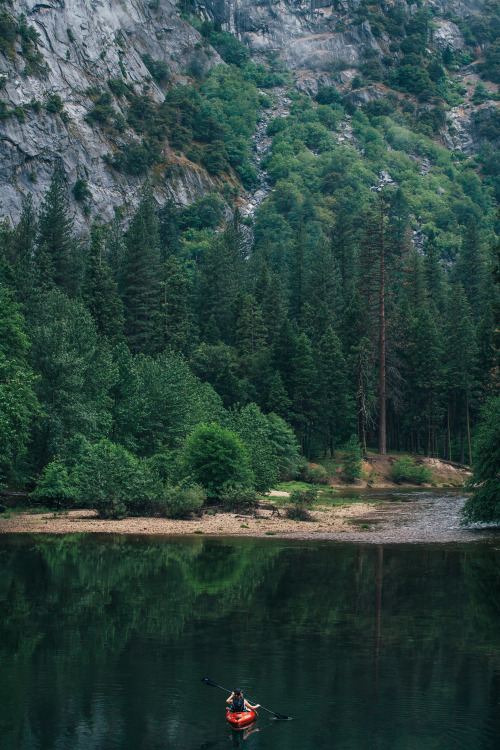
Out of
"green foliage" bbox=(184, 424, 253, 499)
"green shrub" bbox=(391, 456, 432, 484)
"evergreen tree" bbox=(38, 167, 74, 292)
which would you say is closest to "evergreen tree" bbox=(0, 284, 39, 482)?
"green foliage" bbox=(184, 424, 253, 499)

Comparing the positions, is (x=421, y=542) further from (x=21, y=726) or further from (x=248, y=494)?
(x=21, y=726)

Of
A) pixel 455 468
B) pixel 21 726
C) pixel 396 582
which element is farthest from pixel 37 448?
pixel 455 468

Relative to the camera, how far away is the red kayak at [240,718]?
16000mm

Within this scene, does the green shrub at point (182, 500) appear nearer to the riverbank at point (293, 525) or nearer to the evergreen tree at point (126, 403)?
the riverbank at point (293, 525)

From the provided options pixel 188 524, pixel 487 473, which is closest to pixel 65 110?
pixel 188 524

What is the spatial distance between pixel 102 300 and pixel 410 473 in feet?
122

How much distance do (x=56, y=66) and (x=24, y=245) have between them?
7287cm

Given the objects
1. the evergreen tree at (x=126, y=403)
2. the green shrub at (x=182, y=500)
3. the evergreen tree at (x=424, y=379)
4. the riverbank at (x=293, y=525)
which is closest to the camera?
the riverbank at (x=293, y=525)

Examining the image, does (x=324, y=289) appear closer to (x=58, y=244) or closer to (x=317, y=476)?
(x=58, y=244)

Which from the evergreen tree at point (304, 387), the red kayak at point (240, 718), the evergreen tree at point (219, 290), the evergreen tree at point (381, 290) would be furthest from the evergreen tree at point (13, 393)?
the evergreen tree at point (219, 290)

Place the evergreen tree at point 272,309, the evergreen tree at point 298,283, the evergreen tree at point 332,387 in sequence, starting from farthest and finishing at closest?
the evergreen tree at point 298,283 → the evergreen tree at point 272,309 → the evergreen tree at point 332,387

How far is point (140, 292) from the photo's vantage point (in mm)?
99312

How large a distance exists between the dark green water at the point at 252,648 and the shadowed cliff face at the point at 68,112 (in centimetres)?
11710

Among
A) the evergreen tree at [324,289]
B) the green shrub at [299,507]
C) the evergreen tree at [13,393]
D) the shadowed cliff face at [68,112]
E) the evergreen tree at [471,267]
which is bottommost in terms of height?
the green shrub at [299,507]
